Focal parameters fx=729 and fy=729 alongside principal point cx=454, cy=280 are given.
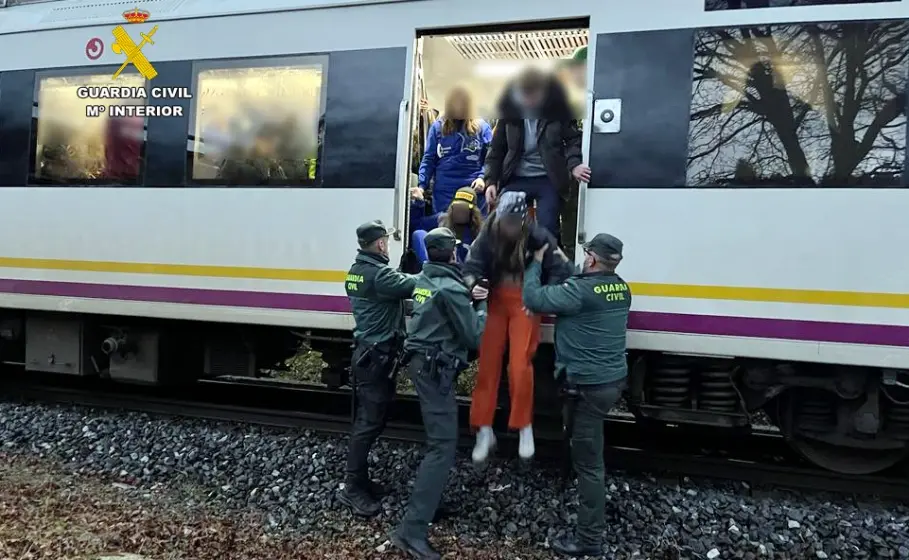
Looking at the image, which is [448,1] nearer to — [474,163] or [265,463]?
[474,163]

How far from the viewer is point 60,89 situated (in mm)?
5746

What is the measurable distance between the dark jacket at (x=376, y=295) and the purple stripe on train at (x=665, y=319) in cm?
65

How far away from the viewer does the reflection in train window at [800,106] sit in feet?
13.1

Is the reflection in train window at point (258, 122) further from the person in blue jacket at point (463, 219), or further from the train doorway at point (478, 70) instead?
the person in blue jacket at point (463, 219)

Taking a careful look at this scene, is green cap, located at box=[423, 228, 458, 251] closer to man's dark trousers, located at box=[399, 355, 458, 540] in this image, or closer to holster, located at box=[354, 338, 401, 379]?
man's dark trousers, located at box=[399, 355, 458, 540]

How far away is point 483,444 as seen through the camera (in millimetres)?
4137

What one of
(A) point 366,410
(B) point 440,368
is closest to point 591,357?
(B) point 440,368

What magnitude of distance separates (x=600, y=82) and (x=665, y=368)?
1834 mm

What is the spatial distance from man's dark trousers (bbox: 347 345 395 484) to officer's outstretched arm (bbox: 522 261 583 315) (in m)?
0.95

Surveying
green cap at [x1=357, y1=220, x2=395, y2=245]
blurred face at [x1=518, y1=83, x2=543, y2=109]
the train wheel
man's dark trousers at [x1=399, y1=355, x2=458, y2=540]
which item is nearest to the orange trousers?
man's dark trousers at [x1=399, y1=355, x2=458, y2=540]

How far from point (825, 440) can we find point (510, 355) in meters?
2.02

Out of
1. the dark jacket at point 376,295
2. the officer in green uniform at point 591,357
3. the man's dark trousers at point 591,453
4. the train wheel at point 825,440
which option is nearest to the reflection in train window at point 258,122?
the dark jacket at point 376,295

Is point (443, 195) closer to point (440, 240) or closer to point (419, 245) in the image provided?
point (419, 245)

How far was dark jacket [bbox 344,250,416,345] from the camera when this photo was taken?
4.07 meters
